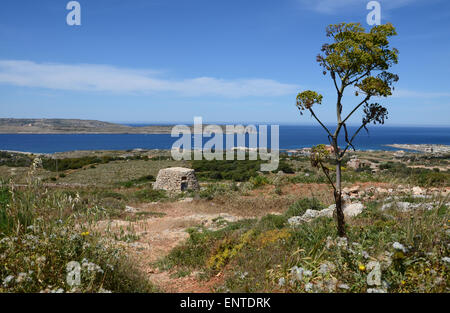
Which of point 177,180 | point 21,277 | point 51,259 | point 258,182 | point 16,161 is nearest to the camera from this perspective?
point 21,277

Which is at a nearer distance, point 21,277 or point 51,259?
point 21,277

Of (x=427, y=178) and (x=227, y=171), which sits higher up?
(x=427, y=178)

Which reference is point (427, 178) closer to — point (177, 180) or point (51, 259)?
point (177, 180)

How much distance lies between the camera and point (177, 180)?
18000 mm

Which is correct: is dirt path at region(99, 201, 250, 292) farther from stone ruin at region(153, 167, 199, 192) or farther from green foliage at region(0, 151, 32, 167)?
green foliage at region(0, 151, 32, 167)

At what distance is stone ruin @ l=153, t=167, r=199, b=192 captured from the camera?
1795 centimetres

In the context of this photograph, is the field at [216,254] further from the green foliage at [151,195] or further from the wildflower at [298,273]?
the green foliage at [151,195]

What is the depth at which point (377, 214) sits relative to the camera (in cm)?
701

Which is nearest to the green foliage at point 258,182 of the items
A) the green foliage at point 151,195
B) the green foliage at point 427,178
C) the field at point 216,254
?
the green foliage at point 151,195

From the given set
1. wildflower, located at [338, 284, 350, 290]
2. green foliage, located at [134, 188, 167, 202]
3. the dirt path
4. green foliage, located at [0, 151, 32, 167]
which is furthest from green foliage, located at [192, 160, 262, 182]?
wildflower, located at [338, 284, 350, 290]

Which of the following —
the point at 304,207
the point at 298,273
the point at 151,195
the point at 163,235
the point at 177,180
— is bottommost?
the point at 151,195

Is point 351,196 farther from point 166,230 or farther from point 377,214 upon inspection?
point 166,230

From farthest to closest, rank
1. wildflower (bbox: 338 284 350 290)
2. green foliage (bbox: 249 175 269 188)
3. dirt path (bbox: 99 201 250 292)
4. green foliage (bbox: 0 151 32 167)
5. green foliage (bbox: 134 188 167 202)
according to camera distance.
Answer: green foliage (bbox: 0 151 32 167), green foliage (bbox: 249 175 269 188), green foliage (bbox: 134 188 167 202), dirt path (bbox: 99 201 250 292), wildflower (bbox: 338 284 350 290)

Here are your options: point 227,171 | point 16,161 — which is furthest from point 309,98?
point 16,161
